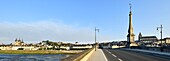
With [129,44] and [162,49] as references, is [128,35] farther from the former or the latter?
[162,49]

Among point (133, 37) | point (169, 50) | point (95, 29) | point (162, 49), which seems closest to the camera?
point (169, 50)

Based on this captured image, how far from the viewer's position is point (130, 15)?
5305 inches

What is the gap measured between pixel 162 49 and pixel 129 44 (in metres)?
56.6

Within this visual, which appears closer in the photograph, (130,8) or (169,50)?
(169,50)

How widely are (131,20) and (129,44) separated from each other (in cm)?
1093

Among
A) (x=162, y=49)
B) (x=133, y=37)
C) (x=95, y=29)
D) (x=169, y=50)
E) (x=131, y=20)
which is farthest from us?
(x=131, y=20)

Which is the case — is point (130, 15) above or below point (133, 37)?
above

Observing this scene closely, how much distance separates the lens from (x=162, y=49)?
230ft

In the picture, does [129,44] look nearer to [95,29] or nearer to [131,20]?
[131,20]

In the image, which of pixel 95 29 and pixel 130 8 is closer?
pixel 95 29

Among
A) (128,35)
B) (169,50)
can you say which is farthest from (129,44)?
(169,50)

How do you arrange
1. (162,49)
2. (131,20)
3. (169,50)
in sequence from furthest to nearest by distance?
(131,20) → (162,49) → (169,50)

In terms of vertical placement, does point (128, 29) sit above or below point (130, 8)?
below

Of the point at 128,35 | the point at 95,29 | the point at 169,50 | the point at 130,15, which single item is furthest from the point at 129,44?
the point at 169,50
